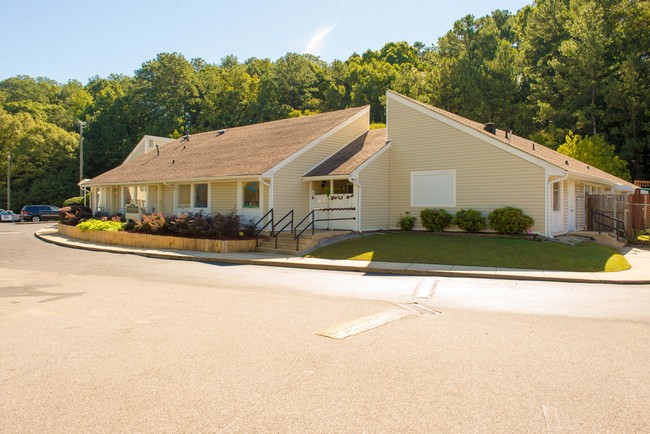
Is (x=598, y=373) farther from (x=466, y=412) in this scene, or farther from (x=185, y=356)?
(x=185, y=356)

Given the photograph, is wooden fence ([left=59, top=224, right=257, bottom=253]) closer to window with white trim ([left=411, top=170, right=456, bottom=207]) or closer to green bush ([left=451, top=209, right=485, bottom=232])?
→ window with white trim ([left=411, top=170, right=456, bottom=207])

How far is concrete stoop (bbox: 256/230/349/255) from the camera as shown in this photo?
1828cm

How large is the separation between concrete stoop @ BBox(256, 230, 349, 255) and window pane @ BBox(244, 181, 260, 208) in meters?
2.23

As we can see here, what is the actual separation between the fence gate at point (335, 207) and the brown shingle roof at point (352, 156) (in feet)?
3.94

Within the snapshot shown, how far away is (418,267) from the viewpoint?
1429cm

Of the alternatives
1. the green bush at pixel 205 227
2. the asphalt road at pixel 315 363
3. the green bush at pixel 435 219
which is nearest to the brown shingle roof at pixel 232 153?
the green bush at pixel 205 227

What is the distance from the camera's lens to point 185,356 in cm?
564

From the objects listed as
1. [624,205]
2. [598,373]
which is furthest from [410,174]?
[598,373]

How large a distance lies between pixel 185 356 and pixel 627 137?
42.8 m

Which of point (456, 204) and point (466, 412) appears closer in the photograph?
point (466, 412)

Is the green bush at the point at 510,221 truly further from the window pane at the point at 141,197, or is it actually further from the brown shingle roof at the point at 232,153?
the window pane at the point at 141,197

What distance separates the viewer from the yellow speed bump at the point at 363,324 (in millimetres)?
6738

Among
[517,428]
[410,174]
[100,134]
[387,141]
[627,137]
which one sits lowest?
[517,428]

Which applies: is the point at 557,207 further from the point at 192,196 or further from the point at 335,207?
the point at 192,196
